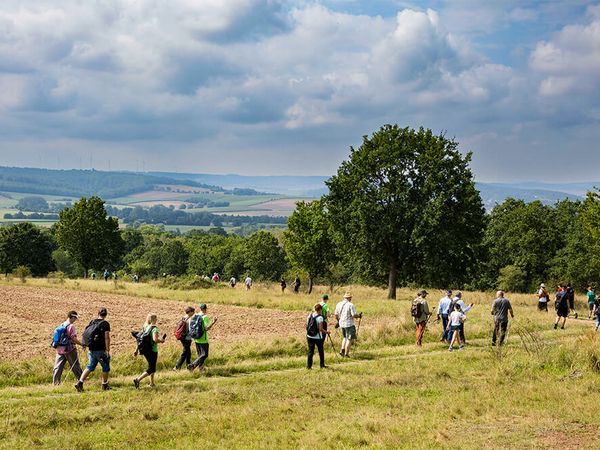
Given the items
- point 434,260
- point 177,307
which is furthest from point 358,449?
point 434,260

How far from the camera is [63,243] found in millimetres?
70625

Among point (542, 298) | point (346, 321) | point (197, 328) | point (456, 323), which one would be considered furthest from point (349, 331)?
point (542, 298)

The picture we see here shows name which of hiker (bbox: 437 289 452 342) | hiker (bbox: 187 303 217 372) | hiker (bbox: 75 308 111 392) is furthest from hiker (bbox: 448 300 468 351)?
hiker (bbox: 75 308 111 392)

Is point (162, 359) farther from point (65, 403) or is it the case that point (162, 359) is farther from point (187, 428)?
point (187, 428)

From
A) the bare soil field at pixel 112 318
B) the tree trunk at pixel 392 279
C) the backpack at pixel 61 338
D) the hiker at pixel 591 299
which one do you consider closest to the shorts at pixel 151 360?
the backpack at pixel 61 338

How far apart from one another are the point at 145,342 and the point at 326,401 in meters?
4.82

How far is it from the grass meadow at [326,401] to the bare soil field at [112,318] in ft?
9.67

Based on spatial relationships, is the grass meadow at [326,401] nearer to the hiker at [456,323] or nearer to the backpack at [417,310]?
the hiker at [456,323]

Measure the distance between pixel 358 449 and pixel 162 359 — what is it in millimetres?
9511

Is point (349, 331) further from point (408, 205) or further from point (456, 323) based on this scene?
point (408, 205)

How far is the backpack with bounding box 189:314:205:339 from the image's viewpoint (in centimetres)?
1711

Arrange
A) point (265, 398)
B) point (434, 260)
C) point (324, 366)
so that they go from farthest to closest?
point (434, 260)
point (324, 366)
point (265, 398)

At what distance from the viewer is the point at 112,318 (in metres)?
30.9

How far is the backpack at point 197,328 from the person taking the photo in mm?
17109
